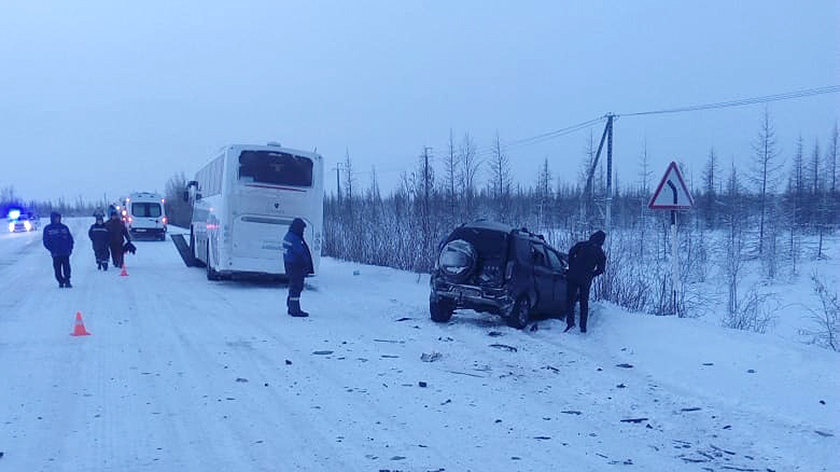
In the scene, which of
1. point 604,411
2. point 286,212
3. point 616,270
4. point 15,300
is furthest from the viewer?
point 286,212

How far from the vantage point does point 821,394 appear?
8.09 metres

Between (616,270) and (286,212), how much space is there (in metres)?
8.39

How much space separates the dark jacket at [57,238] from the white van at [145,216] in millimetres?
27853

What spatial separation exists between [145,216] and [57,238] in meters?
28.5

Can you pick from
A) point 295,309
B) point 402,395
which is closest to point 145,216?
point 295,309

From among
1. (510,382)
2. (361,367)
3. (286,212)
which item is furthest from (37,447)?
(286,212)

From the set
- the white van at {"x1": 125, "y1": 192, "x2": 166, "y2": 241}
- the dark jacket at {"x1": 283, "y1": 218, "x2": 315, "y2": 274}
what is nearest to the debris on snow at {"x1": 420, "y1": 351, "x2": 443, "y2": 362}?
the dark jacket at {"x1": 283, "y1": 218, "x2": 315, "y2": 274}

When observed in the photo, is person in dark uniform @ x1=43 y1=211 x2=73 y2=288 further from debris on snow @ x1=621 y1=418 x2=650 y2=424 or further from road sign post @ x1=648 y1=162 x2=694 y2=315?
debris on snow @ x1=621 y1=418 x2=650 y2=424

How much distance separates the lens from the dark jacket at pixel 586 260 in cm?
1278

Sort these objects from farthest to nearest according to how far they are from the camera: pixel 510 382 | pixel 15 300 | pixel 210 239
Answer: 1. pixel 210 239
2. pixel 15 300
3. pixel 510 382

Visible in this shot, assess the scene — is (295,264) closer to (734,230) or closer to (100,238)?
(100,238)

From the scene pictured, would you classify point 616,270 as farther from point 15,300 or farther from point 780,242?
point 780,242

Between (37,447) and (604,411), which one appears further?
(604,411)

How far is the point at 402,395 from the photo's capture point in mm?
8211
